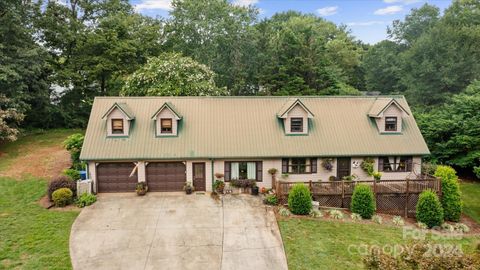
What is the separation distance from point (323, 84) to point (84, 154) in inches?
1124

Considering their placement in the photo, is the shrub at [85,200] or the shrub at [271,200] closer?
the shrub at [85,200]

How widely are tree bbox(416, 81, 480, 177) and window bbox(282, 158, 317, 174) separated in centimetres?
1131

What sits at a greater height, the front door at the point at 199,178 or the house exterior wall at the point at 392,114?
the house exterior wall at the point at 392,114

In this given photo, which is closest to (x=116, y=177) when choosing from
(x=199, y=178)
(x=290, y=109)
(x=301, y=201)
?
(x=199, y=178)

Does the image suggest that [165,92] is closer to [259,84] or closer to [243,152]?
[243,152]

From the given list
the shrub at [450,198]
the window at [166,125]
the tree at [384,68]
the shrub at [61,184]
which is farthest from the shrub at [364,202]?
the tree at [384,68]

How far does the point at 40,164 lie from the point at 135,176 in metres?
8.68

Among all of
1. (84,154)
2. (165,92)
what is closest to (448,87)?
(165,92)

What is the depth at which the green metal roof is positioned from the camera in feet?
68.0

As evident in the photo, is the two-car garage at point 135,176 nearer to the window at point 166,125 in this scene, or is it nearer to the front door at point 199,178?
the front door at point 199,178

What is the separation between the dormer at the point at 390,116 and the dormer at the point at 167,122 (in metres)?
12.6

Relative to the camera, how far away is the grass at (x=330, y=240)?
1370cm

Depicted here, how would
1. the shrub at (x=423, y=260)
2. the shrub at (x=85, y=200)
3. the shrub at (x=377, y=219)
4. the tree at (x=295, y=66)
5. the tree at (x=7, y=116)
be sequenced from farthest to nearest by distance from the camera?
the tree at (x=295, y=66)
the tree at (x=7, y=116)
the shrub at (x=85, y=200)
the shrub at (x=377, y=219)
the shrub at (x=423, y=260)

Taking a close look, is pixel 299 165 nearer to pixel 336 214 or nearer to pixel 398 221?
pixel 336 214
